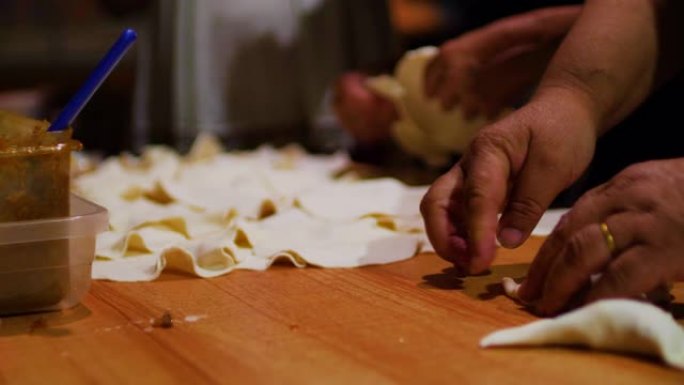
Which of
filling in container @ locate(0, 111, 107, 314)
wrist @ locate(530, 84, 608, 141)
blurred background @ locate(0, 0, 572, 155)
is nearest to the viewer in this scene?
filling in container @ locate(0, 111, 107, 314)

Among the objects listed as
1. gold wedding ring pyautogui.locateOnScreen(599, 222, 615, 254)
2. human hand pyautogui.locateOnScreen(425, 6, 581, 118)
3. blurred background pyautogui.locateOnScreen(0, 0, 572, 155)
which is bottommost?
blurred background pyautogui.locateOnScreen(0, 0, 572, 155)

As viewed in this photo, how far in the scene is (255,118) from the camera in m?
2.63

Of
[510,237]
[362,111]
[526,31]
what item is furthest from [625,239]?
[362,111]

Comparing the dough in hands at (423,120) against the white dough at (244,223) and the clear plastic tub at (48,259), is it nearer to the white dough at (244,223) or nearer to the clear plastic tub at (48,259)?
the white dough at (244,223)

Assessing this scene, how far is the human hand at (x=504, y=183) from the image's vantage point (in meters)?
0.69

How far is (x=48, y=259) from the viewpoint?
66 cm

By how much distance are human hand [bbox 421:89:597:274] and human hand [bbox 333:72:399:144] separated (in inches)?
37.2

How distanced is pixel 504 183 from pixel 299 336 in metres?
0.22

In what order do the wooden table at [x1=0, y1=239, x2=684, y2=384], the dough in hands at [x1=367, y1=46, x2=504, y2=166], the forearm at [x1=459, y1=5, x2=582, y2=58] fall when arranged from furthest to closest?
the dough in hands at [x1=367, y1=46, x2=504, y2=166] < the forearm at [x1=459, y1=5, x2=582, y2=58] < the wooden table at [x1=0, y1=239, x2=684, y2=384]

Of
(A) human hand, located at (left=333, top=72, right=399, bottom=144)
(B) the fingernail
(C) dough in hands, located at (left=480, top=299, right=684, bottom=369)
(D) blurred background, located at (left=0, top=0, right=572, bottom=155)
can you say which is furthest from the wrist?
(D) blurred background, located at (left=0, top=0, right=572, bottom=155)

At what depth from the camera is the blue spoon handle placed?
2.16 ft

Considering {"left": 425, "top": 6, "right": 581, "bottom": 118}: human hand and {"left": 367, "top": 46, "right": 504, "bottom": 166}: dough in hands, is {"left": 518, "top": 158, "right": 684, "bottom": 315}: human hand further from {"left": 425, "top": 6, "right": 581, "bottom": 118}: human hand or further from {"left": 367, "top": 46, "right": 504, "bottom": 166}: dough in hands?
{"left": 367, "top": 46, "right": 504, "bottom": 166}: dough in hands

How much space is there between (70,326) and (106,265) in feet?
0.65

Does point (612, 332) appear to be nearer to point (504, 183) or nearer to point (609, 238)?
point (609, 238)
